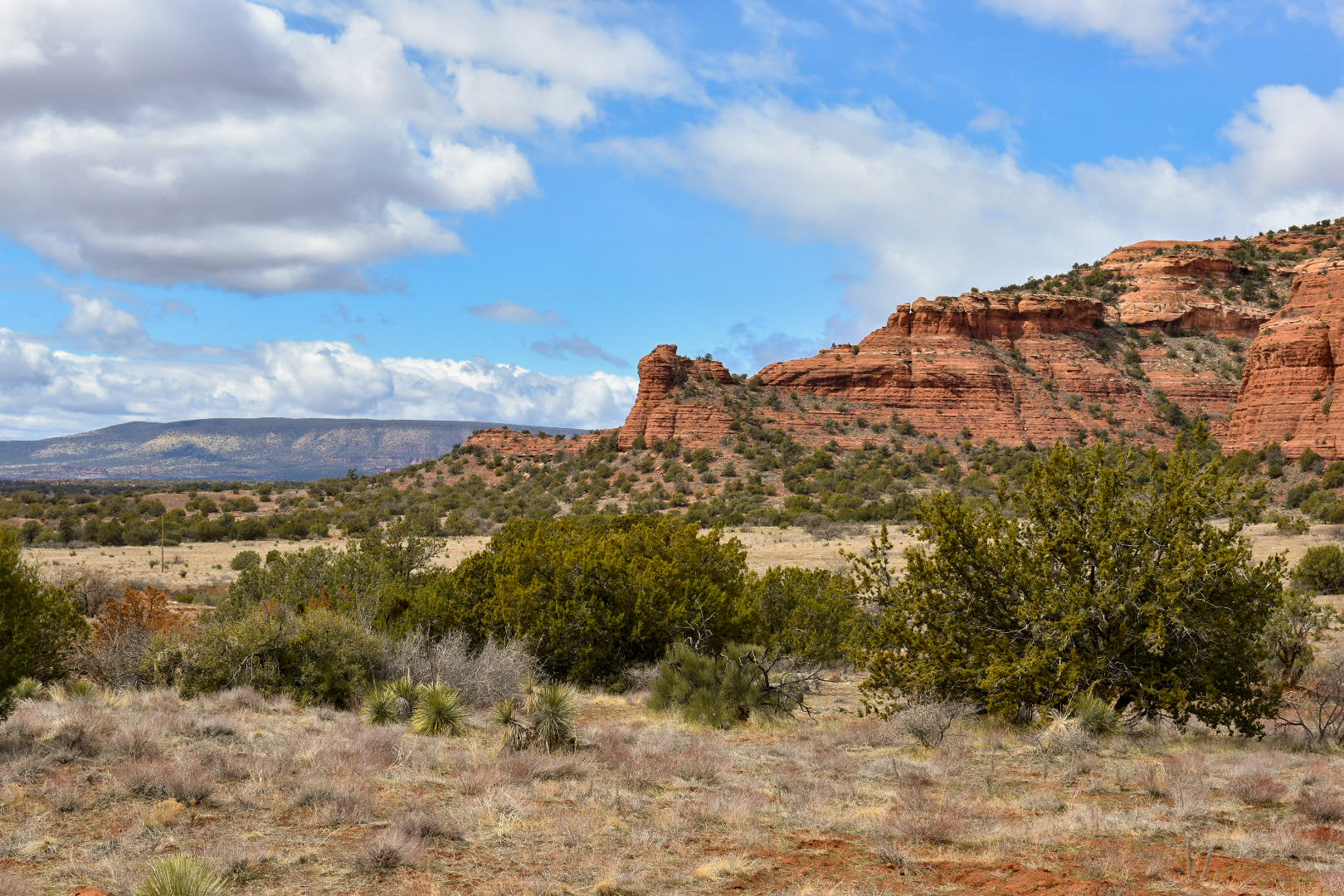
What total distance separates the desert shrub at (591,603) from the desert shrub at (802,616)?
138cm

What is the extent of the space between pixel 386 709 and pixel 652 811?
5.52 m

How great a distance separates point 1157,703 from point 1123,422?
6945 centimetres

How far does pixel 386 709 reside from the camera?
42.9ft

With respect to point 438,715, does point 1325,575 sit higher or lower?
higher

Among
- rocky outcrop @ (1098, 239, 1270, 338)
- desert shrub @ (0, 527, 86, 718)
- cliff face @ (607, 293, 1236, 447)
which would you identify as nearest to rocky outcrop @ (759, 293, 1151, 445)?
cliff face @ (607, 293, 1236, 447)

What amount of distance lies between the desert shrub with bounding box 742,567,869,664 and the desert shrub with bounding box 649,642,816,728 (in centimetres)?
344

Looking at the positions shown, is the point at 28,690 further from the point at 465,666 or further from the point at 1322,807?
the point at 1322,807

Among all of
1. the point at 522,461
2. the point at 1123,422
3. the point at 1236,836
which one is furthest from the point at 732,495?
the point at 1236,836

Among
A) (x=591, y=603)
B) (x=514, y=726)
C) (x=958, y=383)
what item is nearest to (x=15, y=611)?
(x=514, y=726)

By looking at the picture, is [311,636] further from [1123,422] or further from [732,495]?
[1123,422]

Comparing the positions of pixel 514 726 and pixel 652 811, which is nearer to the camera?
pixel 652 811

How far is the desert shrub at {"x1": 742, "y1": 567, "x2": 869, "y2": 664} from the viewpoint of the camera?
1881cm

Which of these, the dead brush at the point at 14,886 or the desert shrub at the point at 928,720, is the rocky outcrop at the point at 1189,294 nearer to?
the desert shrub at the point at 928,720

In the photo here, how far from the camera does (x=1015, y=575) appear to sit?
12.2 metres
